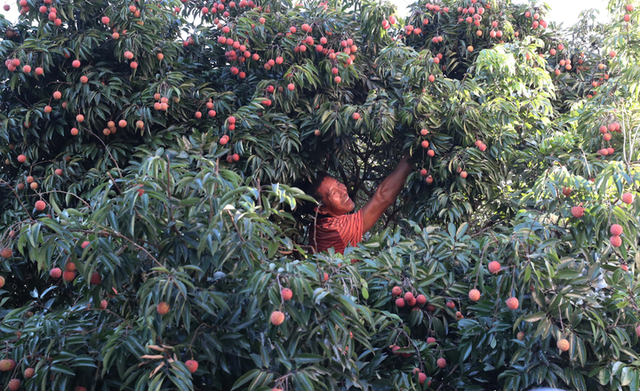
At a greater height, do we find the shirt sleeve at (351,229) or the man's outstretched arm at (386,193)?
the man's outstretched arm at (386,193)

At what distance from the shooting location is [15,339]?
229 cm

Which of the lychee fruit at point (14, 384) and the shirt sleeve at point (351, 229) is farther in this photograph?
the shirt sleeve at point (351, 229)

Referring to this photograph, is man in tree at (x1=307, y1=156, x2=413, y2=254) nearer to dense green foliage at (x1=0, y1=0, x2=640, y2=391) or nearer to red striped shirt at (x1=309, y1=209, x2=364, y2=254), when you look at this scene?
red striped shirt at (x1=309, y1=209, x2=364, y2=254)

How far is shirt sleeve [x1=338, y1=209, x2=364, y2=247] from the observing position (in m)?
4.70

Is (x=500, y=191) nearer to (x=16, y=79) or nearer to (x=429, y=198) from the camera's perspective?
(x=429, y=198)

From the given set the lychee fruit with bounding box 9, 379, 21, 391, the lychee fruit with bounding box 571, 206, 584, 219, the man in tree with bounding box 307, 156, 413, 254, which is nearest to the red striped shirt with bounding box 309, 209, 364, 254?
the man in tree with bounding box 307, 156, 413, 254

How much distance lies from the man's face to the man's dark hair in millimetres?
43

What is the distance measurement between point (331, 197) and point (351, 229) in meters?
0.31

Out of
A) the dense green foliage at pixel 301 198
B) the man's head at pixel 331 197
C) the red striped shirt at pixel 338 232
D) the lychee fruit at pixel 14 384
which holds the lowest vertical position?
the red striped shirt at pixel 338 232

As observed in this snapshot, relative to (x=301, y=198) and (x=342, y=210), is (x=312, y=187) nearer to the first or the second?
(x=342, y=210)

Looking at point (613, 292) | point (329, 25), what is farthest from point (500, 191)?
point (613, 292)

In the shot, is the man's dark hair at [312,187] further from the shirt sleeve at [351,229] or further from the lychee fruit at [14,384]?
the lychee fruit at [14,384]

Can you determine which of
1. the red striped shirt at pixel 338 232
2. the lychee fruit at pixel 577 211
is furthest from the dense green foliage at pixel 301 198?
the red striped shirt at pixel 338 232

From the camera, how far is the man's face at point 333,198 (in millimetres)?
4711
